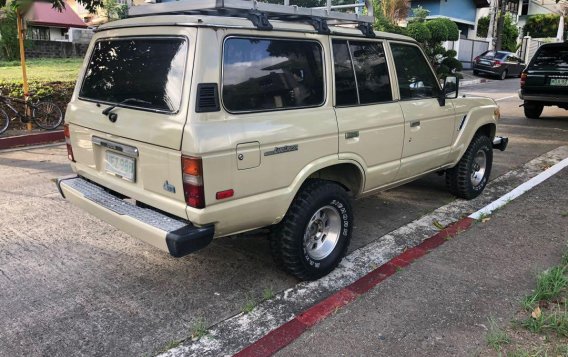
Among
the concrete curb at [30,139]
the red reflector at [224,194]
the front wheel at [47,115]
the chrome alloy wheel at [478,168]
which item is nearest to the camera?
the red reflector at [224,194]

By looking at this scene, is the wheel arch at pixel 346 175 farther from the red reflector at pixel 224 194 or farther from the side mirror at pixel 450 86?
the side mirror at pixel 450 86

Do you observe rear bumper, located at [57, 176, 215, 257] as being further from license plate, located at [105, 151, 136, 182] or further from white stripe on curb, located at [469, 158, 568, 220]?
white stripe on curb, located at [469, 158, 568, 220]

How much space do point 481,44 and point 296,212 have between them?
103ft

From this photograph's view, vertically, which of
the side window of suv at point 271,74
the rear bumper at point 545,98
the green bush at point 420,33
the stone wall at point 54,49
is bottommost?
the rear bumper at point 545,98

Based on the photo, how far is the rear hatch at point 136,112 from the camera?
3057 millimetres

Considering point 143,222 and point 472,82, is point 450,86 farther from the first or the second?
point 472,82

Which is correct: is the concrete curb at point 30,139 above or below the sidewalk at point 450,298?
above

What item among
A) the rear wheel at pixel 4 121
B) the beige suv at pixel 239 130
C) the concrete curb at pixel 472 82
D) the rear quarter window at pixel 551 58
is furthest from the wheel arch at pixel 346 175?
→ the concrete curb at pixel 472 82

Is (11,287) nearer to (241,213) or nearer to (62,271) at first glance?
(62,271)

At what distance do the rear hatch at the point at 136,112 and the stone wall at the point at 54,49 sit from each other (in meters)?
21.9

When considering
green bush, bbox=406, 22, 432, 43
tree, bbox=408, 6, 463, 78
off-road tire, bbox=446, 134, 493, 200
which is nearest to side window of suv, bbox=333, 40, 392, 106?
off-road tire, bbox=446, 134, 493, 200

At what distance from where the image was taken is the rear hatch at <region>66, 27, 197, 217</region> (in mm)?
3057

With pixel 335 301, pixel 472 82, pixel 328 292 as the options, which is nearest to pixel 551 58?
pixel 328 292

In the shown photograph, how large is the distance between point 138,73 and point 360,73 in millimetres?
1754
